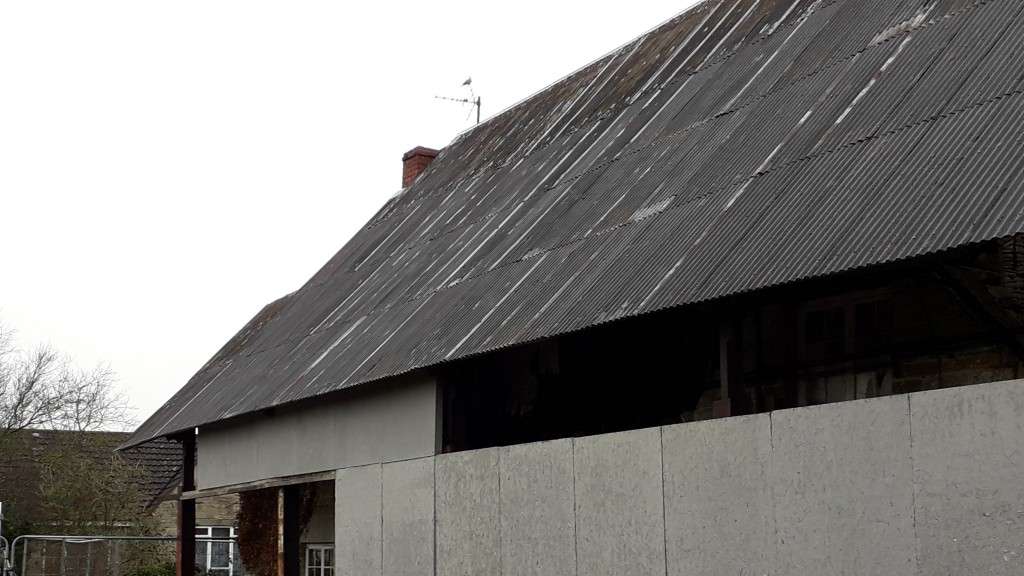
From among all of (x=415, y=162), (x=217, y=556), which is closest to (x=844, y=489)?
(x=415, y=162)

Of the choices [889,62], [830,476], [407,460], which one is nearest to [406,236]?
[407,460]

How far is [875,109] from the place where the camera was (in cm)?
1044

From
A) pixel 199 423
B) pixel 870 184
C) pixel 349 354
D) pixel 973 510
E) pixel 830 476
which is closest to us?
pixel 973 510

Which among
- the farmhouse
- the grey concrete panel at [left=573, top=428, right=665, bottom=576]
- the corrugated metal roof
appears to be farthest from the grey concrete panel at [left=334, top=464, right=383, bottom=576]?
the grey concrete panel at [left=573, top=428, right=665, bottom=576]

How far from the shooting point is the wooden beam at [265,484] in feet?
47.4

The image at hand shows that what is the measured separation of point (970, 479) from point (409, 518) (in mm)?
6124

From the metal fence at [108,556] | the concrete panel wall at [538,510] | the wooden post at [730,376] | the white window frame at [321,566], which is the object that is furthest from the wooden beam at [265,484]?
the metal fence at [108,556]

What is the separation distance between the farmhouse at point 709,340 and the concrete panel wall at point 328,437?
4 cm

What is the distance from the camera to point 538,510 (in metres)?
10.2

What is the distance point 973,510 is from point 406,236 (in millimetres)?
12452

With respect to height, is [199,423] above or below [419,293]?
below

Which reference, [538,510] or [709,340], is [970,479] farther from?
[709,340]

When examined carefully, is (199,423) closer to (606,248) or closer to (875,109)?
(606,248)

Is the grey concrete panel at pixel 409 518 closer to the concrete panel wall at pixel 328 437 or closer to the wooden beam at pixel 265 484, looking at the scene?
the concrete panel wall at pixel 328 437
